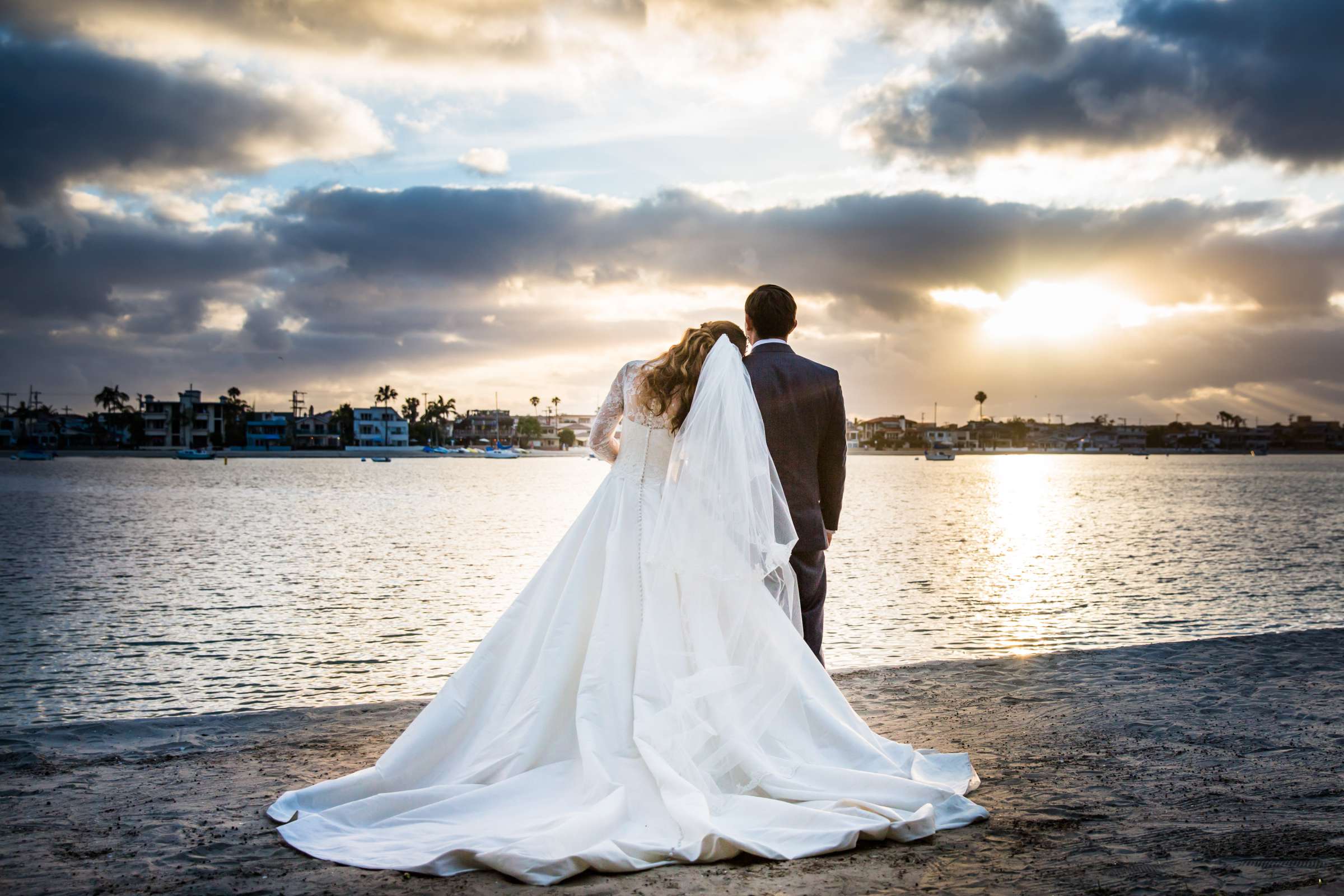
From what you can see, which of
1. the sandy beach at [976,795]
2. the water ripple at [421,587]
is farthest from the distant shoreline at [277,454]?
the sandy beach at [976,795]

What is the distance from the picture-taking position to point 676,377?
5152 millimetres

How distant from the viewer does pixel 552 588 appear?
17.3 feet

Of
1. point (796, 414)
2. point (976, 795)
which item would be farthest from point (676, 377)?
point (976, 795)

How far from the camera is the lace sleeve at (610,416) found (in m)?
5.30

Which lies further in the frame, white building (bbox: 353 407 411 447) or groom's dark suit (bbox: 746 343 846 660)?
white building (bbox: 353 407 411 447)

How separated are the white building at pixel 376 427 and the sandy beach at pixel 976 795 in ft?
632

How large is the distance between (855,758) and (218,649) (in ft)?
34.4

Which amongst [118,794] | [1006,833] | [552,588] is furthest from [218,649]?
[1006,833]

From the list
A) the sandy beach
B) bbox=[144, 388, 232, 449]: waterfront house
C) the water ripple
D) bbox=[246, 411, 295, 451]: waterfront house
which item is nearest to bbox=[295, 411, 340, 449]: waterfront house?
bbox=[246, 411, 295, 451]: waterfront house

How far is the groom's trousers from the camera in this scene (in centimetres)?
542

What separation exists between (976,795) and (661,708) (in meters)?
1.82

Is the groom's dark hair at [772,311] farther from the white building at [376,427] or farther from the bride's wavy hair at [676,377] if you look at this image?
the white building at [376,427]

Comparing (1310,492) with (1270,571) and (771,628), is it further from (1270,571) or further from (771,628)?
(771,628)

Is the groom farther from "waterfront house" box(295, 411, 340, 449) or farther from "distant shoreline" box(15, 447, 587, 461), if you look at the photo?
"waterfront house" box(295, 411, 340, 449)
